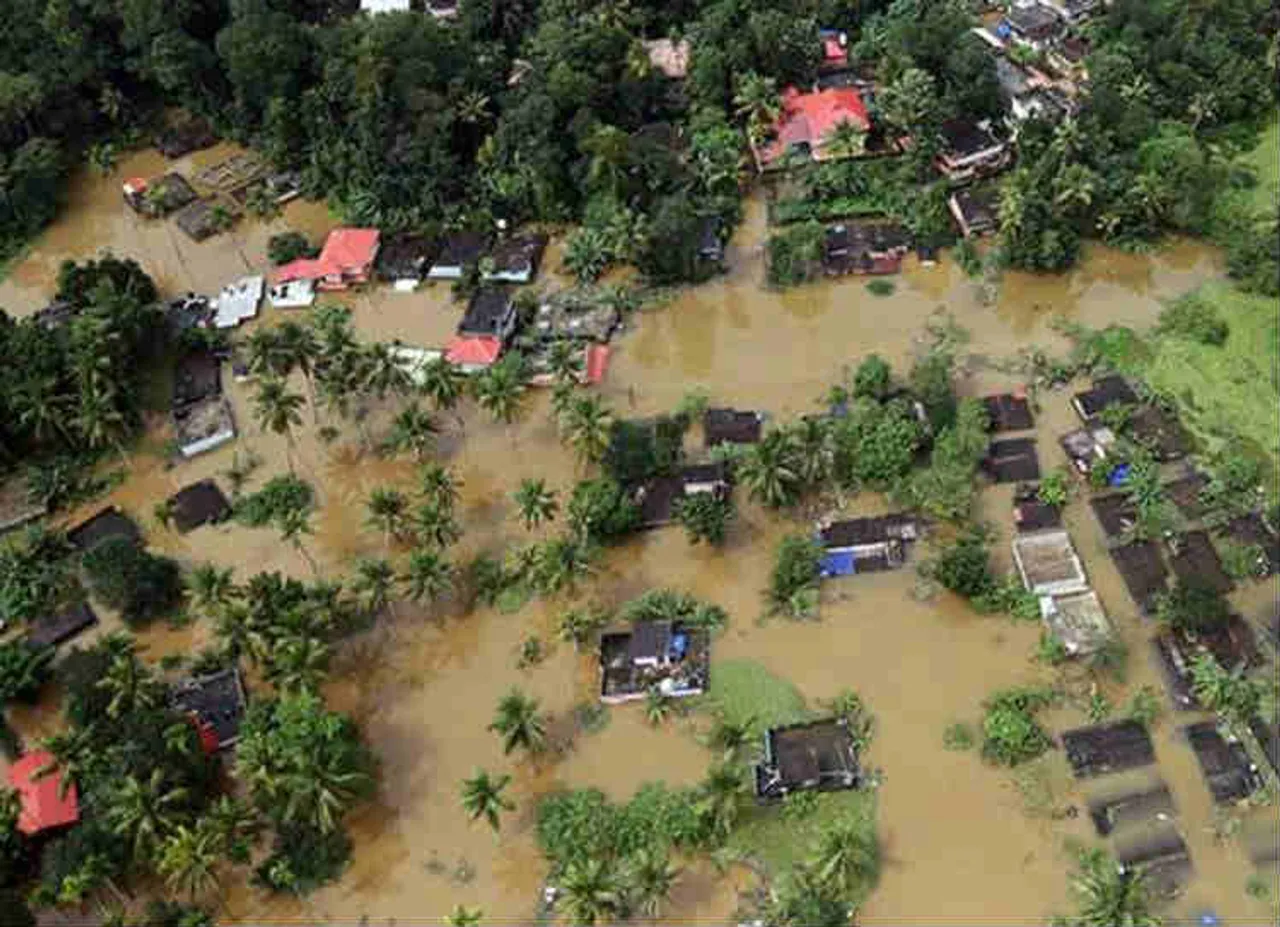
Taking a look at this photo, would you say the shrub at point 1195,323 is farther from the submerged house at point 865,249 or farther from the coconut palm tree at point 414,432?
the coconut palm tree at point 414,432

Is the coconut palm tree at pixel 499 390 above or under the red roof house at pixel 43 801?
above

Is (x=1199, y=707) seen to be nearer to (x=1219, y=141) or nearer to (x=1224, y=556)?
(x=1224, y=556)

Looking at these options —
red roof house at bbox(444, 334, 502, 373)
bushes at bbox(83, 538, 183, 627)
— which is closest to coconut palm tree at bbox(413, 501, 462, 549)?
red roof house at bbox(444, 334, 502, 373)

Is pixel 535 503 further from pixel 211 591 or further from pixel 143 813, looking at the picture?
pixel 143 813

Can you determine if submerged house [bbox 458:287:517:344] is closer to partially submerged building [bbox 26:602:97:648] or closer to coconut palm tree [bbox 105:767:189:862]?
partially submerged building [bbox 26:602:97:648]

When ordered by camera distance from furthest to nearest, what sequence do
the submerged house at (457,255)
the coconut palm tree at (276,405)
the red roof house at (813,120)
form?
the red roof house at (813,120) < the submerged house at (457,255) < the coconut palm tree at (276,405)

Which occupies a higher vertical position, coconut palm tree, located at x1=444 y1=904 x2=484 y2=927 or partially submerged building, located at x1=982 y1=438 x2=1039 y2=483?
partially submerged building, located at x1=982 y1=438 x2=1039 y2=483

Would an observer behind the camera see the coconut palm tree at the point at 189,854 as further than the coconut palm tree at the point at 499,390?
No

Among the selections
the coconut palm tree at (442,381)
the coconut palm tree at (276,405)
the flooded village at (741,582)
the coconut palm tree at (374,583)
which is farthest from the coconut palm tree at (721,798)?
the coconut palm tree at (276,405)
